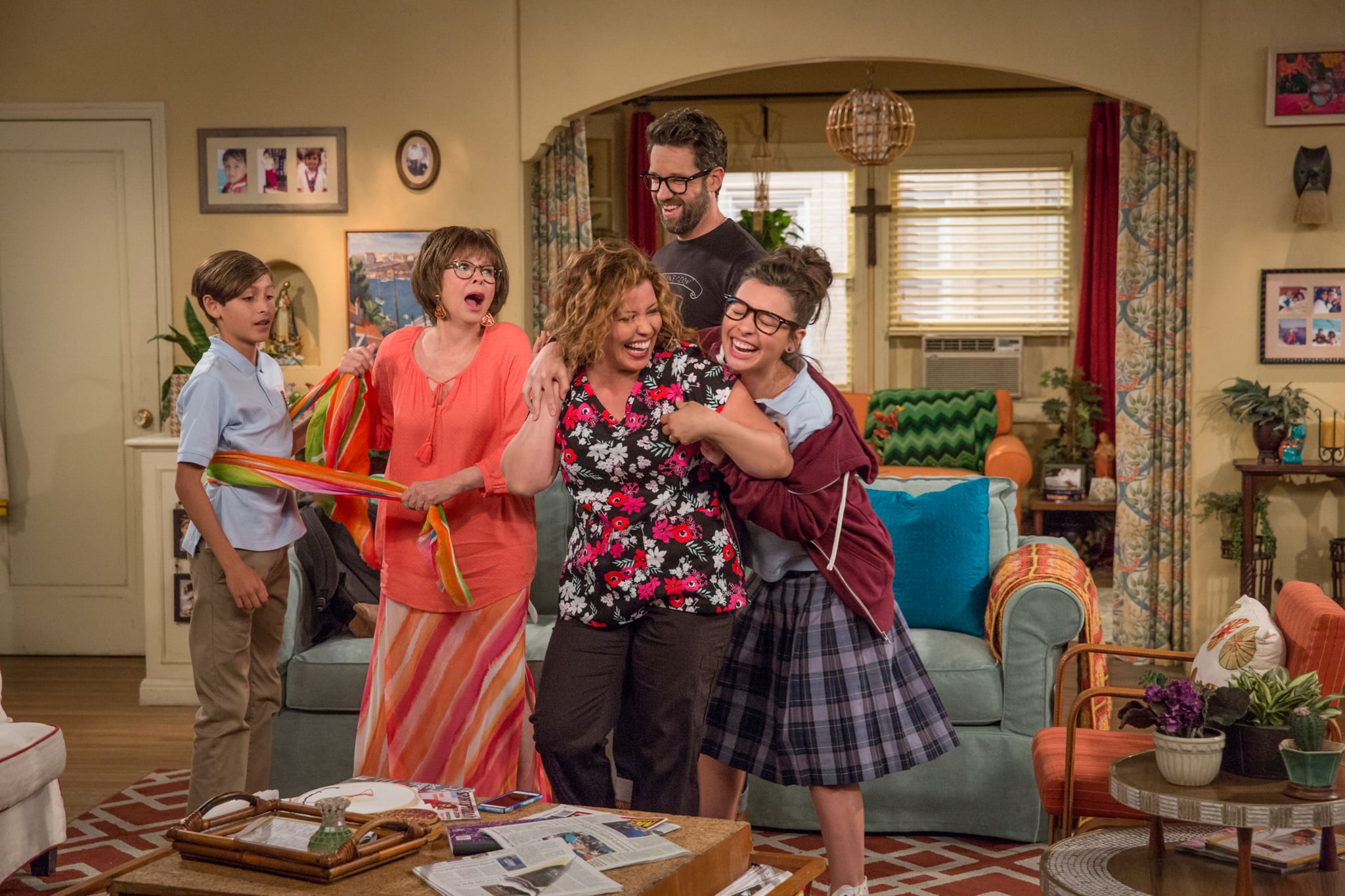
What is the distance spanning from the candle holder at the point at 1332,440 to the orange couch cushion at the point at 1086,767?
304 cm

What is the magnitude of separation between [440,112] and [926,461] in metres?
3.56

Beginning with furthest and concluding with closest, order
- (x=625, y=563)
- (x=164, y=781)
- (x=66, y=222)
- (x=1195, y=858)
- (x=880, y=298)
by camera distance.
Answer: (x=880, y=298) → (x=66, y=222) → (x=164, y=781) → (x=1195, y=858) → (x=625, y=563)

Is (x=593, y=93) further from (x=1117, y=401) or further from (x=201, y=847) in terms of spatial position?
(x=201, y=847)

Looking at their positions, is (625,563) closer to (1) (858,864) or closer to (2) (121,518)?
(1) (858,864)

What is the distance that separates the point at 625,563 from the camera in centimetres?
222

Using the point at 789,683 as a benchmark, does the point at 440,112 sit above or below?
above

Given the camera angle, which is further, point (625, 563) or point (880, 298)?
point (880, 298)

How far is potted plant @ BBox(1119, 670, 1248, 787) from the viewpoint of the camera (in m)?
2.26

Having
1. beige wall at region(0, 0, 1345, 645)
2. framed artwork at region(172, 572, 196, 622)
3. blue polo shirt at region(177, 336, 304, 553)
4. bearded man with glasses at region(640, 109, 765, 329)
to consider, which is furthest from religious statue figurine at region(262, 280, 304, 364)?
bearded man with glasses at region(640, 109, 765, 329)

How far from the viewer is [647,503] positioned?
2227 millimetres

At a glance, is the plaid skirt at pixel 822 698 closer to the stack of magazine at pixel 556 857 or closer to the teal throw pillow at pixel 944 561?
the stack of magazine at pixel 556 857

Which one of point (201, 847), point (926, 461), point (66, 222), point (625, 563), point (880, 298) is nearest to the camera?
point (201, 847)

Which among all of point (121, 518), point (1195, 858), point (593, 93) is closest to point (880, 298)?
point (593, 93)

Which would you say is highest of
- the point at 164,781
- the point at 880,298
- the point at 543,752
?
the point at 880,298
